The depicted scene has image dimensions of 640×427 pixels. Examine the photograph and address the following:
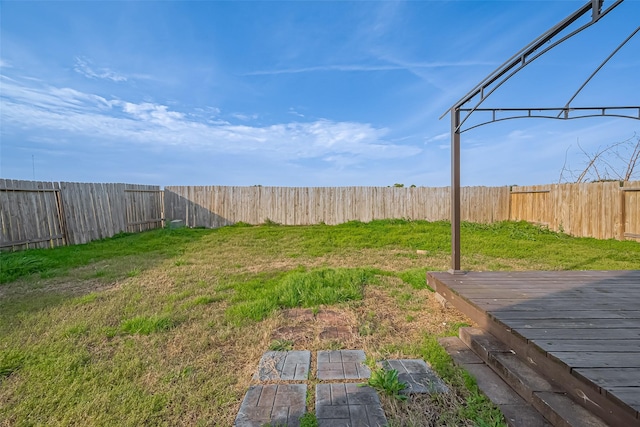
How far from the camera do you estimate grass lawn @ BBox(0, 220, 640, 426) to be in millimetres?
1582

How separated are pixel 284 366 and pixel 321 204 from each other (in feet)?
32.1

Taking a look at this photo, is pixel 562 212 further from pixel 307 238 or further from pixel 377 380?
pixel 377 380

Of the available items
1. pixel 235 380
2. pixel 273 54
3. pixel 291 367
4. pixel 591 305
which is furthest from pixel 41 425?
pixel 273 54

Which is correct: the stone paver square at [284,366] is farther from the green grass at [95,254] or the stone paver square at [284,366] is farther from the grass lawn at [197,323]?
the green grass at [95,254]

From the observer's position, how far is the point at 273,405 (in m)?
1.55

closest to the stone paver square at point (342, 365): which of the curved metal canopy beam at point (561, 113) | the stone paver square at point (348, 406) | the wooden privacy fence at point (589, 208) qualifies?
the stone paver square at point (348, 406)

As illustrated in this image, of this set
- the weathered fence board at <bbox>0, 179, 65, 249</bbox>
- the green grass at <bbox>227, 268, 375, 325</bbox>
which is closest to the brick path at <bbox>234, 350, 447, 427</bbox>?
the green grass at <bbox>227, 268, 375, 325</bbox>

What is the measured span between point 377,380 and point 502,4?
691 cm

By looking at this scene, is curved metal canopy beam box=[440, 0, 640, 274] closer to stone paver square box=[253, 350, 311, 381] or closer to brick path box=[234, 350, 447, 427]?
brick path box=[234, 350, 447, 427]

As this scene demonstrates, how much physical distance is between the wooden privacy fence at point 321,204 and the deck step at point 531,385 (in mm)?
9497

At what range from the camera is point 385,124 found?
9.82 meters

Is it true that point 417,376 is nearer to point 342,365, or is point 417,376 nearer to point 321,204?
point 342,365

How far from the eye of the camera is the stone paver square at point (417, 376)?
166cm

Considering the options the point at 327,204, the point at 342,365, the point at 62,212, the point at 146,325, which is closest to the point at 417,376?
the point at 342,365
